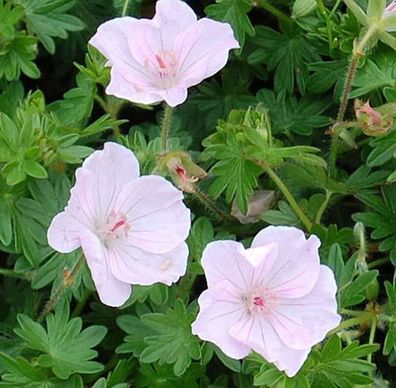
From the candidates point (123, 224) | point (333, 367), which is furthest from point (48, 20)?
point (333, 367)

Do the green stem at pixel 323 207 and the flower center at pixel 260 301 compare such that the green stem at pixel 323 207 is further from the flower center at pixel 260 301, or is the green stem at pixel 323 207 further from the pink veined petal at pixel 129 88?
the pink veined petal at pixel 129 88

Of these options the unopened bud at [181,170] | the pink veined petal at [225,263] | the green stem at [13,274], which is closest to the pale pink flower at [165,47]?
the unopened bud at [181,170]

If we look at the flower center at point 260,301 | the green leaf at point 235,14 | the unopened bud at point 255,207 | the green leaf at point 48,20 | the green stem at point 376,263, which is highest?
the green leaf at point 235,14

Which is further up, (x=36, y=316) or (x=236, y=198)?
(x=236, y=198)

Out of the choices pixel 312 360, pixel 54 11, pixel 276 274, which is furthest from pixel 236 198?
pixel 54 11

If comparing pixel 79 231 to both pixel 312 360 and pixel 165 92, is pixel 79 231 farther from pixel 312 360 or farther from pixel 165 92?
pixel 312 360

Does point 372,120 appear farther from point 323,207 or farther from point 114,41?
point 114,41
